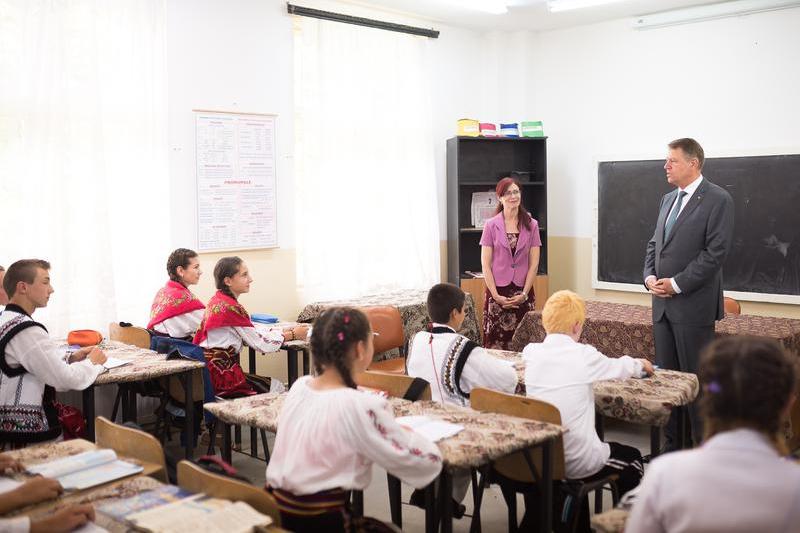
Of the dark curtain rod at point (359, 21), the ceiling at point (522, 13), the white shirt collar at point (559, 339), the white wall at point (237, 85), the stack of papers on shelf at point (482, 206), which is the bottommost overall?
the white shirt collar at point (559, 339)

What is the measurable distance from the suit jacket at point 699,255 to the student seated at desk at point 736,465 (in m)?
2.48

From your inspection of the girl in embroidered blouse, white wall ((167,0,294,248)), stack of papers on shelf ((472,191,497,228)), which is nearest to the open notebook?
the girl in embroidered blouse

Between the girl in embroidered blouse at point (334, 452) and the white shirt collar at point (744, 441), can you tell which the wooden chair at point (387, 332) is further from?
the white shirt collar at point (744, 441)

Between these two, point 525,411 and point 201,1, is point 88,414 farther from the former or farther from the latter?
point 201,1

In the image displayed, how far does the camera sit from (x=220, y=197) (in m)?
5.64

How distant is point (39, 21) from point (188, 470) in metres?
3.52

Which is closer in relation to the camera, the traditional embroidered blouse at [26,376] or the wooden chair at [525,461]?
the wooden chair at [525,461]

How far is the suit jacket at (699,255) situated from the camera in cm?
401

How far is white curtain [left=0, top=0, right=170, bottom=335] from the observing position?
466cm

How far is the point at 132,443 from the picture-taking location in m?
2.56

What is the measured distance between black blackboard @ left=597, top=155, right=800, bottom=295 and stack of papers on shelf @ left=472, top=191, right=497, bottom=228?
1140mm

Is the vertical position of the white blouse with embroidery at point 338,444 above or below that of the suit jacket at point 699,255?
below

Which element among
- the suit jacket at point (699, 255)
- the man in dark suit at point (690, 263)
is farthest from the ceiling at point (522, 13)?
the suit jacket at point (699, 255)

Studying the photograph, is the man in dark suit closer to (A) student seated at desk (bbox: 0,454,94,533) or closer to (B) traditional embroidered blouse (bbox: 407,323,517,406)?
(B) traditional embroidered blouse (bbox: 407,323,517,406)
